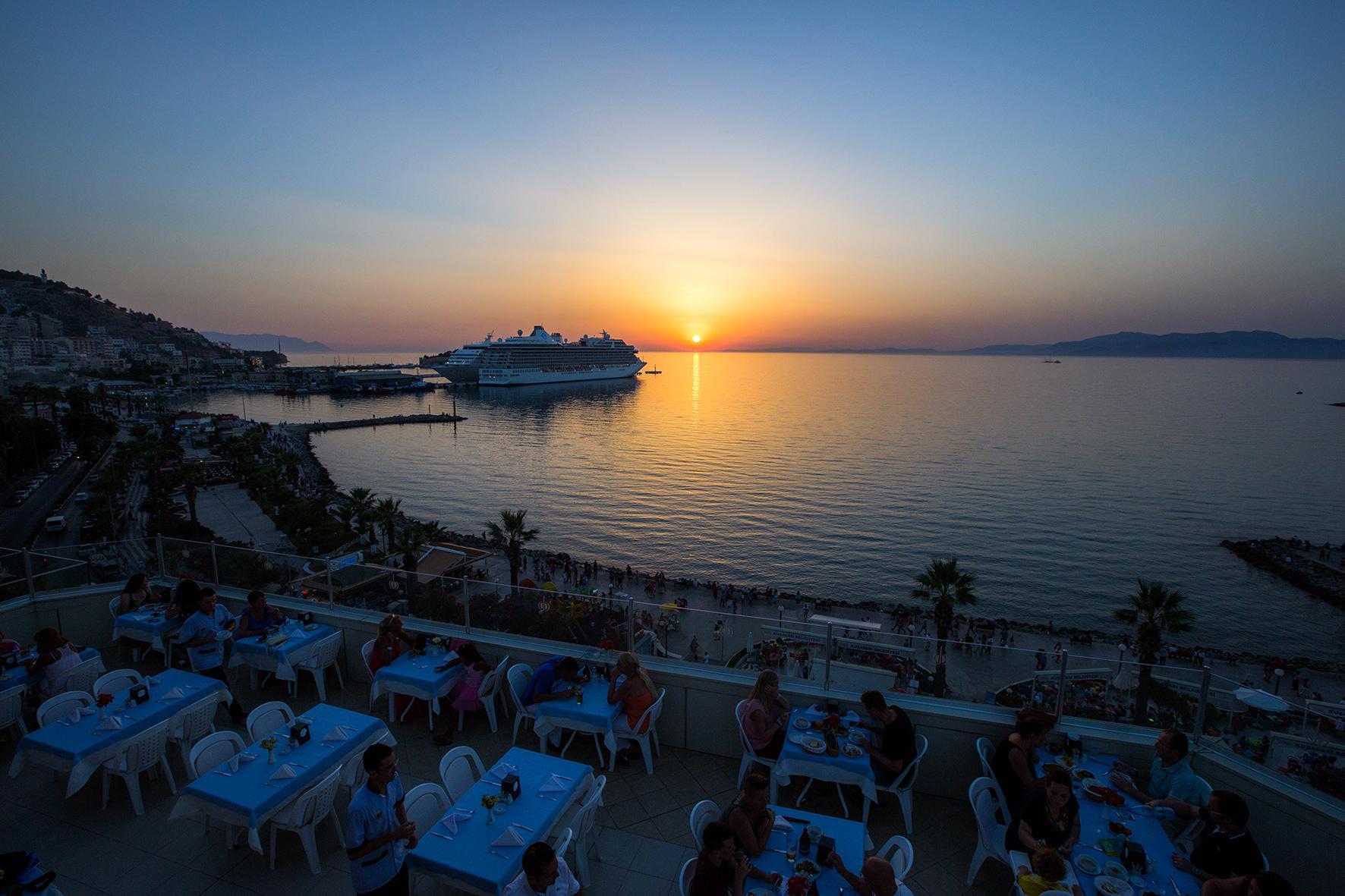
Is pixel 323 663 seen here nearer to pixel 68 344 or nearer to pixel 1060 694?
pixel 1060 694

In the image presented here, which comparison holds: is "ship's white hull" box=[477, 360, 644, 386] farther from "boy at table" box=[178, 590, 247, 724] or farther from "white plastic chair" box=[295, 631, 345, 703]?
"boy at table" box=[178, 590, 247, 724]

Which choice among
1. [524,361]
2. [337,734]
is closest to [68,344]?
[524,361]

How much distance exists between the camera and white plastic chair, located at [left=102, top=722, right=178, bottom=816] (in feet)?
13.6

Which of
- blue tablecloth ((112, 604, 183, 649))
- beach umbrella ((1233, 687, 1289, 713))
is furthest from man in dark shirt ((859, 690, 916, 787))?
blue tablecloth ((112, 604, 183, 649))

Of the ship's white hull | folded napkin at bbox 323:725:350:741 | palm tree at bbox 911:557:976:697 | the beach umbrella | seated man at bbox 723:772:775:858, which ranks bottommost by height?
palm tree at bbox 911:557:976:697

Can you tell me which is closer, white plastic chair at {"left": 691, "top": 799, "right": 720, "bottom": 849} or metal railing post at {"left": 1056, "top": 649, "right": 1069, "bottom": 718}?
white plastic chair at {"left": 691, "top": 799, "right": 720, "bottom": 849}

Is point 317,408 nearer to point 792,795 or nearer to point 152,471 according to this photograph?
point 152,471

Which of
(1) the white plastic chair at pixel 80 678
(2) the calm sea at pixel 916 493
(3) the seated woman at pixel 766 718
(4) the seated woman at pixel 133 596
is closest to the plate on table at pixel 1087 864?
(3) the seated woman at pixel 766 718

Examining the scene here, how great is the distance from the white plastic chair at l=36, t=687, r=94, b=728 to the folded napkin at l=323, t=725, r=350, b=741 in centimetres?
195

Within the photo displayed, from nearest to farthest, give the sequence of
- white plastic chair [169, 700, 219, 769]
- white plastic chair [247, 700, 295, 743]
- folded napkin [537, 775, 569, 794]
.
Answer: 1. folded napkin [537, 775, 569, 794]
2. white plastic chair [247, 700, 295, 743]
3. white plastic chair [169, 700, 219, 769]

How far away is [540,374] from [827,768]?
390 feet

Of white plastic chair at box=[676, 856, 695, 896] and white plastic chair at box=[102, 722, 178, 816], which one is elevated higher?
white plastic chair at box=[676, 856, 695, 896]

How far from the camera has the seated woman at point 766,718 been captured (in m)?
4.40

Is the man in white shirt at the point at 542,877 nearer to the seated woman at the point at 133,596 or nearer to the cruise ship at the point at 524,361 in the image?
the seated woman at the point at 133,596
